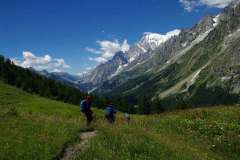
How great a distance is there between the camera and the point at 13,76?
13375 cm

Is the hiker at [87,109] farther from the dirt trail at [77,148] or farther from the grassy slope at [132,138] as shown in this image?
the dirt trail at [77,148]

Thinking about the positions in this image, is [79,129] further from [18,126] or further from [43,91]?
[43,91]

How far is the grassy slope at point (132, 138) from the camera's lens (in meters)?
20.2

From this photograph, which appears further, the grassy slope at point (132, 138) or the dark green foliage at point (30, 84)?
the dark green foliage at point (30, 84)

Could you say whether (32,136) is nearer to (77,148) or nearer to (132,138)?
(77,148)

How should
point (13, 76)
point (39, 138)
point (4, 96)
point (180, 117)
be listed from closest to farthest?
point (39, 138), point (180, 117), point (4, 96), point (13, 76)

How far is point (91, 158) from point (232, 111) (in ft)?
67.9

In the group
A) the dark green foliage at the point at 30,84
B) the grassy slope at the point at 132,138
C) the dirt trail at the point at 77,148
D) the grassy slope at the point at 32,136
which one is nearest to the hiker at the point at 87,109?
the grassy slope at the point at 132,138

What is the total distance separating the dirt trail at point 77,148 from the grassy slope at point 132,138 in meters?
0.37

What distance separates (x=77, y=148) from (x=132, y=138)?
3942 millimetres

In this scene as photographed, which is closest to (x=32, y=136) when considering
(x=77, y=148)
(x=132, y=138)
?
(x=77, y=148)

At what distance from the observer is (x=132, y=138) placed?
938 inches

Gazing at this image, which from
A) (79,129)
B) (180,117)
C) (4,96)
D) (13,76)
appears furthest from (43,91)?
(79,129)

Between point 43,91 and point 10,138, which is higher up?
point 43,91
